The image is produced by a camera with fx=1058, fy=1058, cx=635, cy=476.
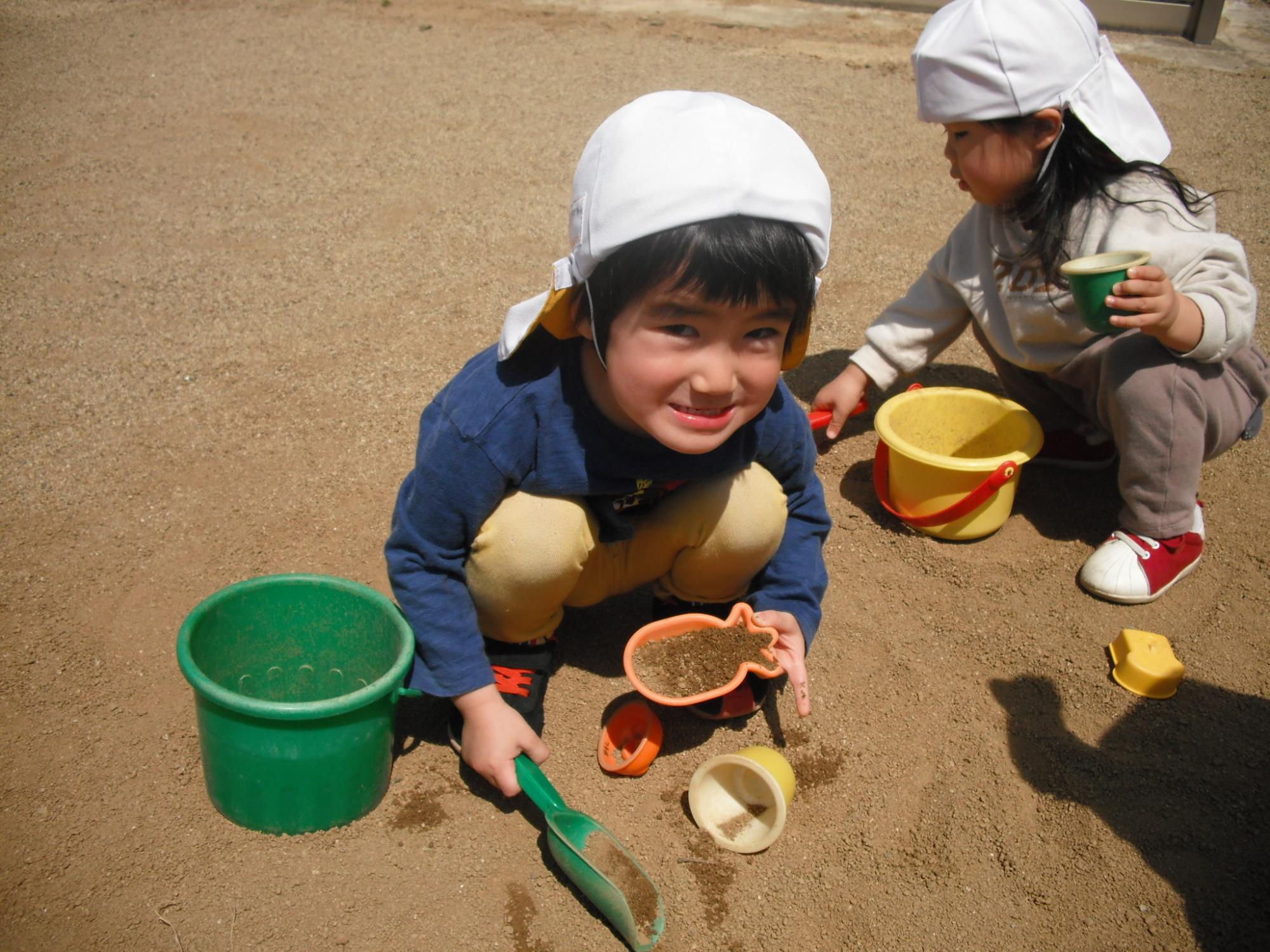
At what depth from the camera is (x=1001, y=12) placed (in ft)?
7.11

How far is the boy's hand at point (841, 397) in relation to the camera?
2.74m

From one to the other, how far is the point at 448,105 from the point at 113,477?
2.81 meters

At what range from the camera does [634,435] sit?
174 cm

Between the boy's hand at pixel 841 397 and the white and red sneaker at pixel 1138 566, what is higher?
the boy's hand at pixel 841 397

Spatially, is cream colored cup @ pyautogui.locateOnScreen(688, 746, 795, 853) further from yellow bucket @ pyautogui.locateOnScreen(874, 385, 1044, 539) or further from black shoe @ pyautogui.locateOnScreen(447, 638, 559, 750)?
yellow bucket @ pyautogui.locateOnScreen(874, 385, 1044, 539)

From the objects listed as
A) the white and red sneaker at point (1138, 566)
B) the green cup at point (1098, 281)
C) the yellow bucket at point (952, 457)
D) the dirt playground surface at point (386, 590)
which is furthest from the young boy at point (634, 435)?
the white and red sneaker at point (1138, 566)

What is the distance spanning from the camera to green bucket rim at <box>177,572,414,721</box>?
1486 mm

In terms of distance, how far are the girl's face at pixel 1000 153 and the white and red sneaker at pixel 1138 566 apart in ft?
2.65

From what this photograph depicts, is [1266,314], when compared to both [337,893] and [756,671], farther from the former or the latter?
[337,893]

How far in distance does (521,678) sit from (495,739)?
22cm

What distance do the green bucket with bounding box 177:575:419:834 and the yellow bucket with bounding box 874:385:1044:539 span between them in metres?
1.24

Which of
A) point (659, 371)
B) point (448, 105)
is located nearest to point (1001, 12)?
point (659, 371)

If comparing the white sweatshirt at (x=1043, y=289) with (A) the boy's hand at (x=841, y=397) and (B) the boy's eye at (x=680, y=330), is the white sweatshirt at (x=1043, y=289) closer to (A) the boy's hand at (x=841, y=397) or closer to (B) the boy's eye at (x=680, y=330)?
(A) the boy's hand at (x=841, y=397)

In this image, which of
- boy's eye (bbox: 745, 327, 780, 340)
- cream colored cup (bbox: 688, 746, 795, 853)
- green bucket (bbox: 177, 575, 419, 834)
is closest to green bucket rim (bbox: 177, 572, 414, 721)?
green bucket (bbox: 177, 575, 419, 834)
